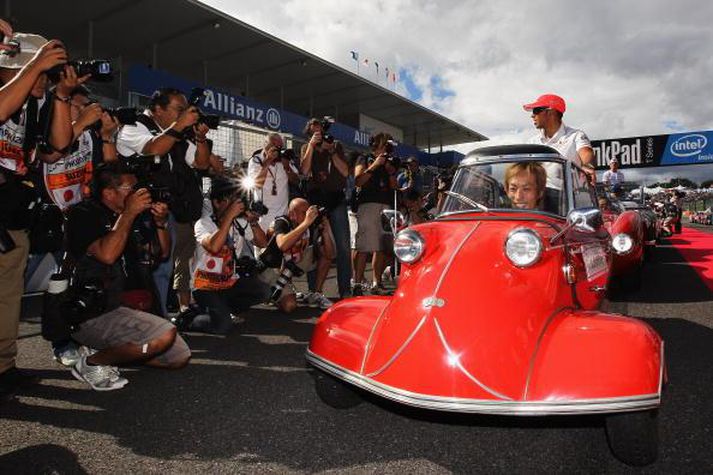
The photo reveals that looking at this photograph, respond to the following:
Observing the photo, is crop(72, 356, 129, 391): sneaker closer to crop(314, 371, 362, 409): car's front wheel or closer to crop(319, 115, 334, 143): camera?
crop(314, 371, 362, 409): car's front wheel

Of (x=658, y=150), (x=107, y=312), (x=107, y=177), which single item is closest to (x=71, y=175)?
(x=107, y=177)

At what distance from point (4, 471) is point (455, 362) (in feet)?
6.07

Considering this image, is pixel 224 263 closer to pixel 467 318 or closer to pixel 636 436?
pixel 467 318

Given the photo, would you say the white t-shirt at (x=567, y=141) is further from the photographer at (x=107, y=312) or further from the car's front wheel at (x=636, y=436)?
the photographer at (x=107, y=312)

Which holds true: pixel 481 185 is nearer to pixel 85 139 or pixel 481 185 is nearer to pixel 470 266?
pixel 470 266

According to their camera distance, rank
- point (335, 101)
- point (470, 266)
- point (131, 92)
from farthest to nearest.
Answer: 1. point (335, 101)
2. point (131, 92)
3. point (470, 266)

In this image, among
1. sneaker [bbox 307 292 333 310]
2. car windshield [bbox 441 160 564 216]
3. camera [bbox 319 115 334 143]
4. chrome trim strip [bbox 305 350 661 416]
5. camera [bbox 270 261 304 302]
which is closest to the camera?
chrome trim strip [bbox 305 350 661 416]

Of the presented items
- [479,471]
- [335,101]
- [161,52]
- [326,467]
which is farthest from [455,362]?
[335,101]

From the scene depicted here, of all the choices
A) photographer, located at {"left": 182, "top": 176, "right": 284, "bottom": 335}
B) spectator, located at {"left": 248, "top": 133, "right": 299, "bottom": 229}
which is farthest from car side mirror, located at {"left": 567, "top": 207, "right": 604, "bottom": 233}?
spectator, located at {"left": 248, "top": 133, "right": 299, "bottom": 229}

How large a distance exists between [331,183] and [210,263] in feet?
5.75

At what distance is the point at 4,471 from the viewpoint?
6.44 feet

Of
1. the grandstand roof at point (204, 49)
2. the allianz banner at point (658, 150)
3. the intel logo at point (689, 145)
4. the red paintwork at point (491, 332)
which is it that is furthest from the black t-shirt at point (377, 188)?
the intel logo at point (689, 145)

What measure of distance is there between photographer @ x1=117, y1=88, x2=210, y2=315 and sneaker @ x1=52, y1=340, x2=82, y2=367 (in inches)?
25.2

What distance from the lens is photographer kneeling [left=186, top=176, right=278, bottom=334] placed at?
425cm
